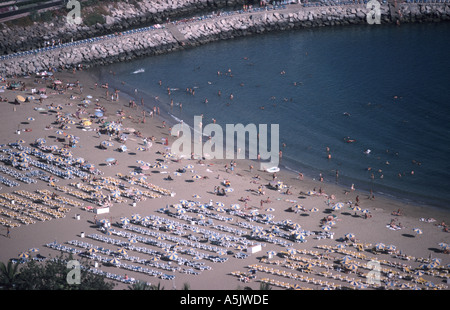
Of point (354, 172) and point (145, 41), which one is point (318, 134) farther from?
point (145, 41)

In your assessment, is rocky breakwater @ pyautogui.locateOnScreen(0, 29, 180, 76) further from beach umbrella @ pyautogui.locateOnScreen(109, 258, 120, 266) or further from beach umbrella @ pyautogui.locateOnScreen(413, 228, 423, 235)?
beach umbrella @ pyautogui.locateOnScreen(413, 228, 423, 235)

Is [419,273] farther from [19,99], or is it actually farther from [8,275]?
[19,99]

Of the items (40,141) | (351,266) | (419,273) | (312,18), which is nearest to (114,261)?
(351,266)

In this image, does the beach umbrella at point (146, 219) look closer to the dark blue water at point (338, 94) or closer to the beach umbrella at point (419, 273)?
the dark blue water at point (338, 94)

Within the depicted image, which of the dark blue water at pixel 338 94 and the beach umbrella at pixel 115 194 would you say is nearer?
the beach umbrella at pixel 115 194

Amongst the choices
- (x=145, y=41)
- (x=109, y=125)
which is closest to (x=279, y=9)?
(x=145, y=41)

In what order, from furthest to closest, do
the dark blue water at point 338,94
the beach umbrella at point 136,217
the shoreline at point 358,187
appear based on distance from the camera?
the dark blue water at point 338,94 < the shoreline at point 358,187 < the beach umbrella at point 136,217

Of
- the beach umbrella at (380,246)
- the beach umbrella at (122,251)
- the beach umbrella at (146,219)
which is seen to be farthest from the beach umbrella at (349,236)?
the beach umbrella at (122,251)
